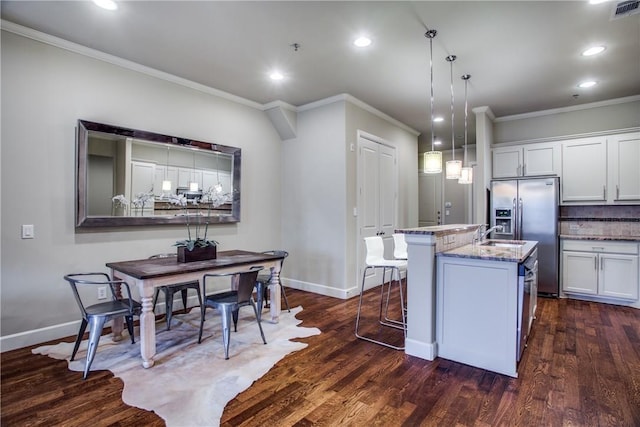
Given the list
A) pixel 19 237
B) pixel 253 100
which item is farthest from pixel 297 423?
pixel 253 100

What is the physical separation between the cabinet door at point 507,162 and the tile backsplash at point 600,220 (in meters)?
0.91

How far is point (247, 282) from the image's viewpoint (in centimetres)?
280

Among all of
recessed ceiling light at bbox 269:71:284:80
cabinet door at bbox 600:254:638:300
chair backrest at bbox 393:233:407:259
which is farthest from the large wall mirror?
cabinet door at bbox 600:254:638:300

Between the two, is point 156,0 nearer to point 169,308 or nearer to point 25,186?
point 25,186

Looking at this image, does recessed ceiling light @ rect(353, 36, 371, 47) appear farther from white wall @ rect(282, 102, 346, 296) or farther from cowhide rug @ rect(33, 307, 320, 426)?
cowhide rug @ rect(33, 307, 320, 426)

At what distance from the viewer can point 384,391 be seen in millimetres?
2242

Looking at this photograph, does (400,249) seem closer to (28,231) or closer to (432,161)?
(432,161)

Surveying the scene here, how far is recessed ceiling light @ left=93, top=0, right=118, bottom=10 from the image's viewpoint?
2510 mm

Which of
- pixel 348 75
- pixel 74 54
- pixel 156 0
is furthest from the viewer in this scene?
pixel 348 75

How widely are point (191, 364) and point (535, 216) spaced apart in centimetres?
470

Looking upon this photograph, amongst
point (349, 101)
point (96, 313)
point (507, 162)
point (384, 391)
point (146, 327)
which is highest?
point (349, 101)

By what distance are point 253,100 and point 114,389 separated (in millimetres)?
3757

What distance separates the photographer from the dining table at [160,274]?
2529 millimetres

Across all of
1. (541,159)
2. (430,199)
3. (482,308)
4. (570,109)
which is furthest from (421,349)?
(430,199)
